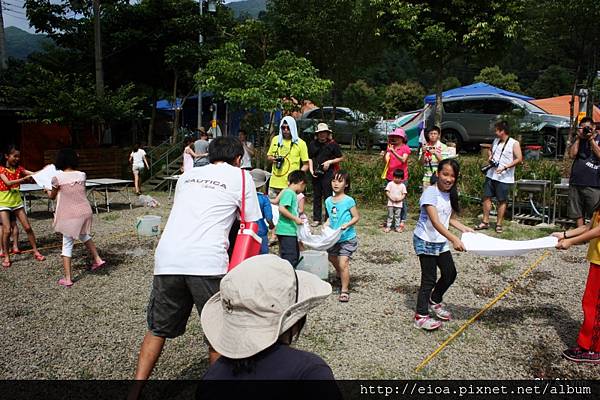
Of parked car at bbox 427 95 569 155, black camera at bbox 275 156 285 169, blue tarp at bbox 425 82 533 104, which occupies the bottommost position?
black camera at bbox 275 156 285 169

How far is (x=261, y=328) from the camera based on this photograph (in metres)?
1.52

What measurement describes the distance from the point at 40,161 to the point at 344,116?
1123 centimetres

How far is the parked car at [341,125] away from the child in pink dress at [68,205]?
10.4 m

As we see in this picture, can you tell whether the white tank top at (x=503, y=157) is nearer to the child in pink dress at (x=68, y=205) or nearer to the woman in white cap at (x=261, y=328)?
the child in pink dress at (x=68, y=205)

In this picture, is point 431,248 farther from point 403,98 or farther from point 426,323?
point 403,98

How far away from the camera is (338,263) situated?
4871mm

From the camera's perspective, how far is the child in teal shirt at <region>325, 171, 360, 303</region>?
15.7 ft

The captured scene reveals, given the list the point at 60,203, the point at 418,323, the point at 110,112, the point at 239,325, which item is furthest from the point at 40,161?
Result: the point at 239,325

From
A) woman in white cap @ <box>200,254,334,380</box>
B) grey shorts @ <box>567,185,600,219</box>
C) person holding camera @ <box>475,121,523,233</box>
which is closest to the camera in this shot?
woman in white cap @ <box>200,254,334,380</box>

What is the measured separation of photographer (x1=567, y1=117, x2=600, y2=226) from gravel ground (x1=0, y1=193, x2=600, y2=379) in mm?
756

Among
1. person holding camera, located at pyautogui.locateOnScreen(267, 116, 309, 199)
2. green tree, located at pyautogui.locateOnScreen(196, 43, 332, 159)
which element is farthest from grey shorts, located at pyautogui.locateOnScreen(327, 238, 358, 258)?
green tree, located at pyautogui.locateOnScreen(196, 43, 332, 159)

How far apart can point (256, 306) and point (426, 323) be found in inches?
117

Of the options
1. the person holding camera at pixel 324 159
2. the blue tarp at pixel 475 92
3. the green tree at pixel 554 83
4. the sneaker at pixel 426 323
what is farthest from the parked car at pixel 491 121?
the green tree at pixel 554 83

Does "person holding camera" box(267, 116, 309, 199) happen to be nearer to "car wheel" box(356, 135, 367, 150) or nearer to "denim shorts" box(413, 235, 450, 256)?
"denim shorts" box(413, 235, 450, 256)
